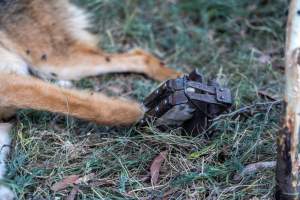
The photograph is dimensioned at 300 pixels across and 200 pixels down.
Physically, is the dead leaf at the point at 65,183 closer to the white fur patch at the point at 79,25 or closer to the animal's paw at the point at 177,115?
the animal's paw at the point at 177,115

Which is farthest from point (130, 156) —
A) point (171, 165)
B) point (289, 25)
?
point (289, 25)

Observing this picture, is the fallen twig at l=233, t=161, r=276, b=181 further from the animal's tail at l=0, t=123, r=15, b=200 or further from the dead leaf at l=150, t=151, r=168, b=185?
the animal's tail at l=0, t=123, r=15, b=200

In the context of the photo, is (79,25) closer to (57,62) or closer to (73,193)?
(57,62)

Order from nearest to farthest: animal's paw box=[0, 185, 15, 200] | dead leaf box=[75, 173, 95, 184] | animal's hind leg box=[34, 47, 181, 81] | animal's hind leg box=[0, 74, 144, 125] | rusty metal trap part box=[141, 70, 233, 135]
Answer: animal's paw box=[0, 185, 15, 200], dead leaf box=[75, 173, 95, 184], rusty metal trap part box=[141, 70, 233, 135], animal's hind leg box=[0, 74, 144, 125], animal's hind leg box=[34, 47, 181, 81]

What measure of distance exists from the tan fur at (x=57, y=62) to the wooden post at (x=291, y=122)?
4.06 feet

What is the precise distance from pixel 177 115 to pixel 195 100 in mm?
205

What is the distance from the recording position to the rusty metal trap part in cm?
355

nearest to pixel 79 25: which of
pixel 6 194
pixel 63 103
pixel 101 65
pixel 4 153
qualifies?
pixel 101 65

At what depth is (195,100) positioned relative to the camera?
140 inches

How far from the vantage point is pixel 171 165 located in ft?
11.7

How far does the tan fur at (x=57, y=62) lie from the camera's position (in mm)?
3830

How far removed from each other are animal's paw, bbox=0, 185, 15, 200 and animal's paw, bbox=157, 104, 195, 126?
1.06 metres

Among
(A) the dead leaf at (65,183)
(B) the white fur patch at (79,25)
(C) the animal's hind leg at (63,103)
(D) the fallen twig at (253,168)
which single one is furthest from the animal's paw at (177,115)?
(B) the white fur patch at (79,25)

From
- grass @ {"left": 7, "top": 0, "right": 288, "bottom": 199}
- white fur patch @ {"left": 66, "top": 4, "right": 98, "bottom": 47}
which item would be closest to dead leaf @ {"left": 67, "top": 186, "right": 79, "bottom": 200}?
grass @ {"left": 7, "top": 0, "right": 288, "bottom": 199}
